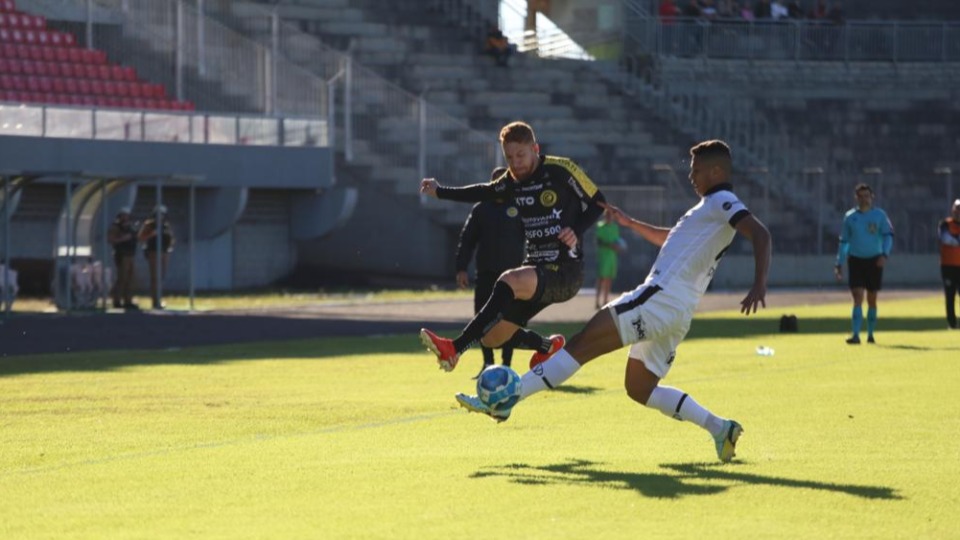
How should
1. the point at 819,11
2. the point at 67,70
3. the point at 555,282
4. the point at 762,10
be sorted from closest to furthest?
Result: the point at 555,282, the point at 67,70, the point at 762,10, the point at 819,11

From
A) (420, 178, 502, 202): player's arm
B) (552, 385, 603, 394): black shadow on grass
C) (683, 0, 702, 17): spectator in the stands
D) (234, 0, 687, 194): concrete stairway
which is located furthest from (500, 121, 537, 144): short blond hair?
(683, 0, 702, 17): spectator in the stands

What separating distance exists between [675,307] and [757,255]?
0.54 meters

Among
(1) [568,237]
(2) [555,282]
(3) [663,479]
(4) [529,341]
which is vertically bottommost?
(3) [663,479]

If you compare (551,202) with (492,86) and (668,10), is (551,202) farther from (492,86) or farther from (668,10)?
(668,10)

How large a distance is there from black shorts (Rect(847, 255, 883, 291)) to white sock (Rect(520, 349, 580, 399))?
13456mm

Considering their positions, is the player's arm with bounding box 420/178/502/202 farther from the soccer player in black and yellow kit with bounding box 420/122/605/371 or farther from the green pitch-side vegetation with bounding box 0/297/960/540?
the green pitch-side vegetation with bounding box 0/297/960/540

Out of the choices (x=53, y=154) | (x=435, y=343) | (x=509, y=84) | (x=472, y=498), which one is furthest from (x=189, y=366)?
(x=509, y=84)

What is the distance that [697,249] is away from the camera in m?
10.9

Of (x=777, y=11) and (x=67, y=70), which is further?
(x=777, y=11)

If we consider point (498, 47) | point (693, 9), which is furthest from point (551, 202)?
point (693, 9)

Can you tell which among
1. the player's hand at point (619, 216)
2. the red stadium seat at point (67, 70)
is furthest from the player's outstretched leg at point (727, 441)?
the red stadium seat at point (67, 70)

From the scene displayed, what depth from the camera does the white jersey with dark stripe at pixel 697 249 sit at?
10828 mm

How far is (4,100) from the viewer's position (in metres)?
34.3

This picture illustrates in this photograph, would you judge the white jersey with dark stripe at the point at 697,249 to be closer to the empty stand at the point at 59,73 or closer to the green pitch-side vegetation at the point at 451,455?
the green pitch-side vegetation at the point at 451,455
